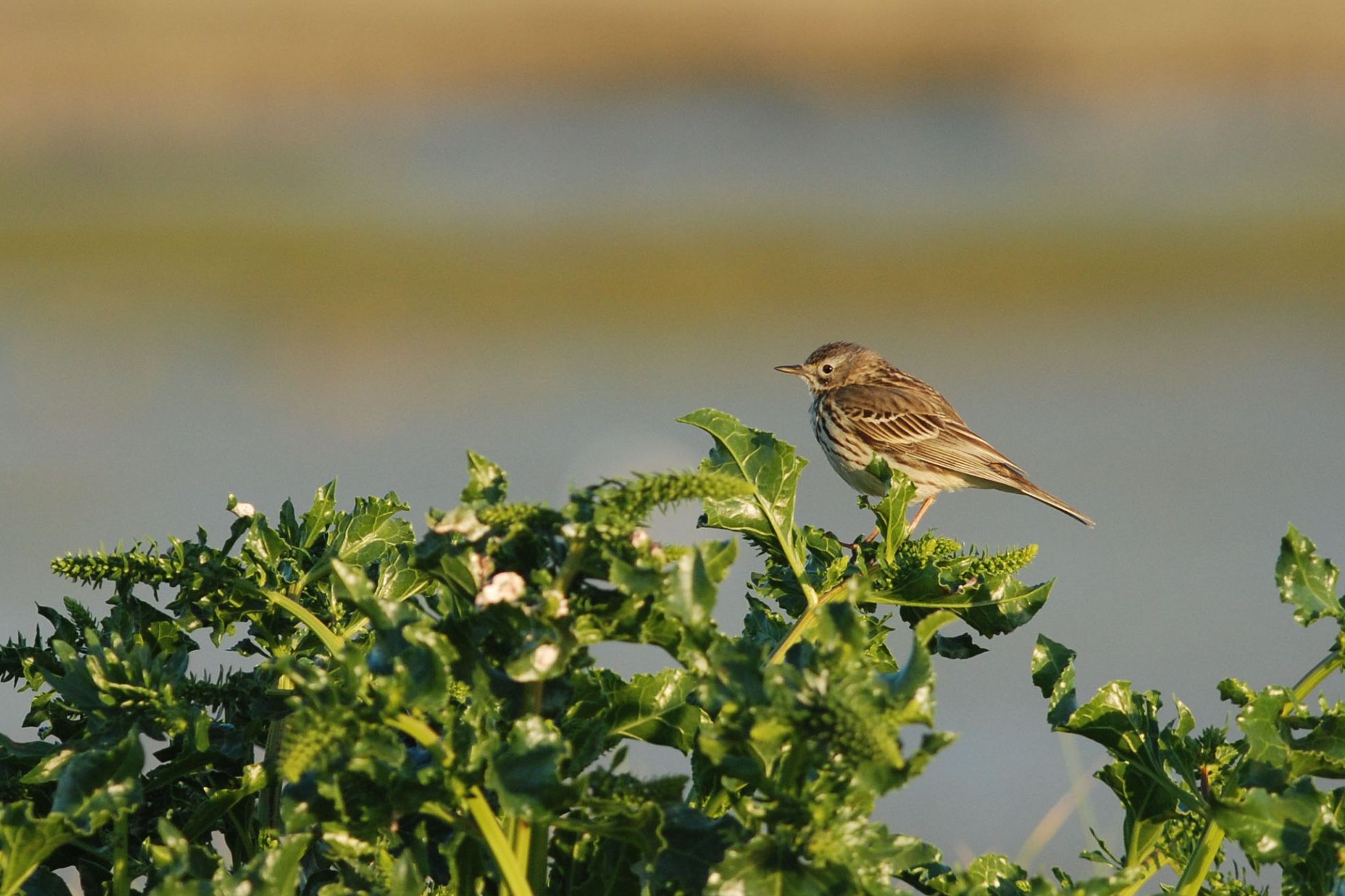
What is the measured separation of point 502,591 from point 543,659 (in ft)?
0.33

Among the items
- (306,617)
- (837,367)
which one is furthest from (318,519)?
(837,367)

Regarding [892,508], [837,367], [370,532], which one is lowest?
[892,508]

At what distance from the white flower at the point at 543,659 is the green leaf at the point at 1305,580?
3.77ft

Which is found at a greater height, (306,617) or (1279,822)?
(306,617)

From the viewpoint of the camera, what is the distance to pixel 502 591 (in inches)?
77.7

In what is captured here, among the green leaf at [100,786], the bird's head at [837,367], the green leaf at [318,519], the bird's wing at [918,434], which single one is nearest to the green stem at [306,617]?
the green leaf at [318,519]

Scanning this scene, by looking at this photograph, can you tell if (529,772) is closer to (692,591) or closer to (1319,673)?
(692,591)

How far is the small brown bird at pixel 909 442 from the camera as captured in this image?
7.55 m

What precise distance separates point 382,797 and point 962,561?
1219 millimetres

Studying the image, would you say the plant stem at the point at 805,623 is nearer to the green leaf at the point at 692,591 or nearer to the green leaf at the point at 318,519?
the green leaf at the point at 692,591

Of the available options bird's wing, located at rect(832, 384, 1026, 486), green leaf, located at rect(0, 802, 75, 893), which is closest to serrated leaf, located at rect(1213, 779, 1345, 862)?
green leaf, located at rect(0, 802, 75, 893)

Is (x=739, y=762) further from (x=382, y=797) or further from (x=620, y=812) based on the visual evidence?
(x=382, y=797)

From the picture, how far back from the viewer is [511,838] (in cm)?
211

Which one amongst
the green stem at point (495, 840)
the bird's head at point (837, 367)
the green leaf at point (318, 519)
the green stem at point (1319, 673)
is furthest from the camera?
the bird's head at point (837, 367)
